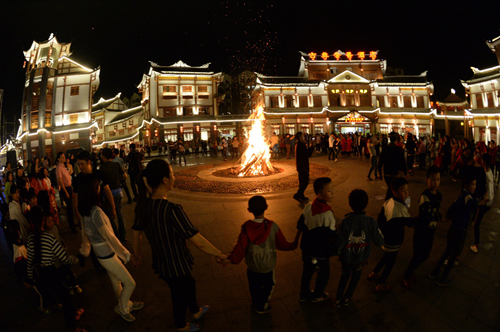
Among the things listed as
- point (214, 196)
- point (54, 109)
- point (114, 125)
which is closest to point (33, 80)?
point (54, 109)

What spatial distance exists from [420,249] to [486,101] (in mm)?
41527

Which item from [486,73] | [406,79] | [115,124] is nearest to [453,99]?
[406,79]

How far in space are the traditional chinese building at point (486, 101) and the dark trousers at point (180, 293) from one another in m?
41.0

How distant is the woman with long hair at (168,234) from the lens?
237cm

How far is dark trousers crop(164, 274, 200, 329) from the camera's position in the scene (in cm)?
255

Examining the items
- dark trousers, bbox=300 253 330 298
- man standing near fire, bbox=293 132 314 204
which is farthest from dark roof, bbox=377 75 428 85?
dark trousers, bbox=300 253 330 298

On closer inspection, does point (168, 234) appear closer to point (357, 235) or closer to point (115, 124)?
point (357, 235)

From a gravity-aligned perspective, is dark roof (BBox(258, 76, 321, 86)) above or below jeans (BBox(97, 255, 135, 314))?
above

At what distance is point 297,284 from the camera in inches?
141

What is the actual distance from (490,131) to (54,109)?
A: 180ft

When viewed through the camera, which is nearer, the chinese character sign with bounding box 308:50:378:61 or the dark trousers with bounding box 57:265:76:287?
the dark trousers with bounding box 57:265:76:287

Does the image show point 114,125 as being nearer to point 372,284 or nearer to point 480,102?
point 372,284

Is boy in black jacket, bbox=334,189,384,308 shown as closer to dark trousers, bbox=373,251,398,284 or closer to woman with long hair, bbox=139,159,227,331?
dark trousers, bbox=373,251,398,284

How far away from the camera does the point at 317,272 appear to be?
3041mm
